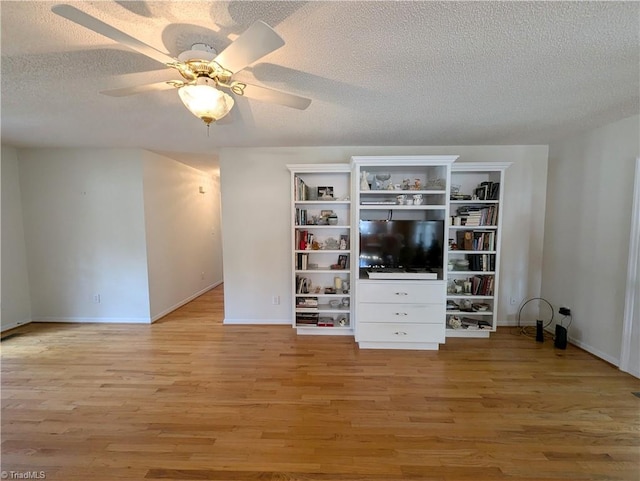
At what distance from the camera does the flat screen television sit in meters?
2.94

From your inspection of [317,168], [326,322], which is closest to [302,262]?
[326,322]

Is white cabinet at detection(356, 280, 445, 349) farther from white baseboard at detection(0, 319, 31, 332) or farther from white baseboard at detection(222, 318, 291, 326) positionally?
white baseboard at detection(0, 319, 31, 332)

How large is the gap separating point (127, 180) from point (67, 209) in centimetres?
95

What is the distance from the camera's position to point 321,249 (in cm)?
343

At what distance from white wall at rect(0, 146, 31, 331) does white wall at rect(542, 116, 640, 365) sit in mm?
7122

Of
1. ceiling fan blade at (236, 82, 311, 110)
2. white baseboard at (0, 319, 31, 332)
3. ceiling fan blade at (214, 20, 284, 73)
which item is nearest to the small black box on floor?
ceiling fan blade at (236, 82, 311, 110)

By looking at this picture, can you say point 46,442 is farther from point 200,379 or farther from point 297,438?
point 297,438

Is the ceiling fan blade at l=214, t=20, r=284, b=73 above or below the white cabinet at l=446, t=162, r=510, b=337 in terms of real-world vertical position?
above

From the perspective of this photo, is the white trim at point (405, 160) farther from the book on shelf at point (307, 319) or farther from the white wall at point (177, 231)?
the white wall at point (177, 231)

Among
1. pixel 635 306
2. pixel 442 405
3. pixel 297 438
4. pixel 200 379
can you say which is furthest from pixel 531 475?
pixel 200 379

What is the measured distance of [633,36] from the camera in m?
1.40

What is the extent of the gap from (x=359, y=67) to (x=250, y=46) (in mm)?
804

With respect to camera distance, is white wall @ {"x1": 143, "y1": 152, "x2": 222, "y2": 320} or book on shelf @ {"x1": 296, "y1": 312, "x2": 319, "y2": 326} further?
white wall @ {"x1": 143, "y1": 152, "x2": 222, "y2": 320}

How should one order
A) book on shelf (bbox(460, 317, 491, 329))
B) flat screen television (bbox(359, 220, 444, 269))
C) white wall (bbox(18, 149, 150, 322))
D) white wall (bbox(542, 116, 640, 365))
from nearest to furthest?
white wall (bbox(542, 116, 640, 365))
flat screen television (bbox(359, 220, 444, 269))
book on shelf (bbox(460, 317, 491, 329))
white wall (bbox(18, 149, 150, 322))
